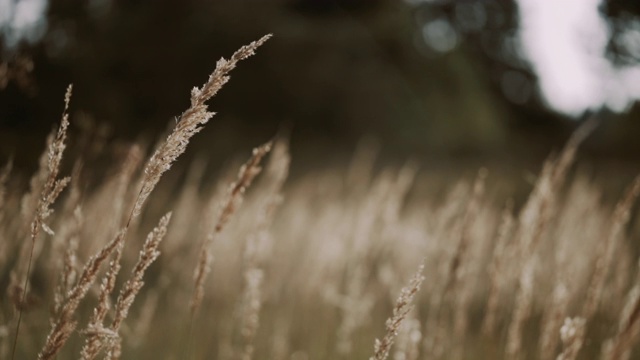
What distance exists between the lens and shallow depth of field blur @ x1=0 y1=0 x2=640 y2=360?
6.34ft

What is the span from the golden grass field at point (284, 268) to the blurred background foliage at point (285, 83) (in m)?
8.11

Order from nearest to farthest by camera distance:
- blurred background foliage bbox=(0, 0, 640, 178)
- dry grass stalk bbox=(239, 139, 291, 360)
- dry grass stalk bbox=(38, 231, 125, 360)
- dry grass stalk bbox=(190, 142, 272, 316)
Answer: dry grass stalk bbox=(38, 231, 125, 360), dry grass stalk bbox=(190, 142, 272, 316), dry grass stalk bbox=(239, 139, 291, 360), blurred background foliage bbox=(0, 0, 640, 178)

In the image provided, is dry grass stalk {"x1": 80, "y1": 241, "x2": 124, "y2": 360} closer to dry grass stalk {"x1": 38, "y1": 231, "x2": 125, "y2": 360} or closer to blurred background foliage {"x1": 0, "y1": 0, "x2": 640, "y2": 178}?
dry grass stalk {"x1": 38, "y1": 231, "x2": 125, "y2": 360}

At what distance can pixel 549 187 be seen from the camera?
187 centimetres

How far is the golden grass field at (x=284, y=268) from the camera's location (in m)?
1.18

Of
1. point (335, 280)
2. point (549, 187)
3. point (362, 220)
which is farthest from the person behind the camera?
point (335, 280)

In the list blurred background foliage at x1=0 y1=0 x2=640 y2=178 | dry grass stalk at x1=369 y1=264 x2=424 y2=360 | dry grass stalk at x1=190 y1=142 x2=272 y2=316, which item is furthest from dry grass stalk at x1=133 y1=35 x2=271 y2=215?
blurred background foliage at x1=0 y1=0 x2=640 y2=178

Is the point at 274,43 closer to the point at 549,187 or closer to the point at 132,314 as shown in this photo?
the point at 132,314

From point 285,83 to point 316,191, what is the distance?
11812 millimetres

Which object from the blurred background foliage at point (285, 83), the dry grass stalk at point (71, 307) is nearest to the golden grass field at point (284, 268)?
the dry grass stalk at point (71, 307)

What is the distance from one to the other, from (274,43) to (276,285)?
50.0ft

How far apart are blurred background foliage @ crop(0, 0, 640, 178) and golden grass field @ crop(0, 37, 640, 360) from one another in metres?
8.11

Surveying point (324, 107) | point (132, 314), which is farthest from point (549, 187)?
point (324, 107)

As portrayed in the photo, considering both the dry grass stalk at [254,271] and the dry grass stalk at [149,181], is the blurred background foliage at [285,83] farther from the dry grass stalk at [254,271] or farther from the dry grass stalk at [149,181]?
the dry grass stalk at [149,181]
